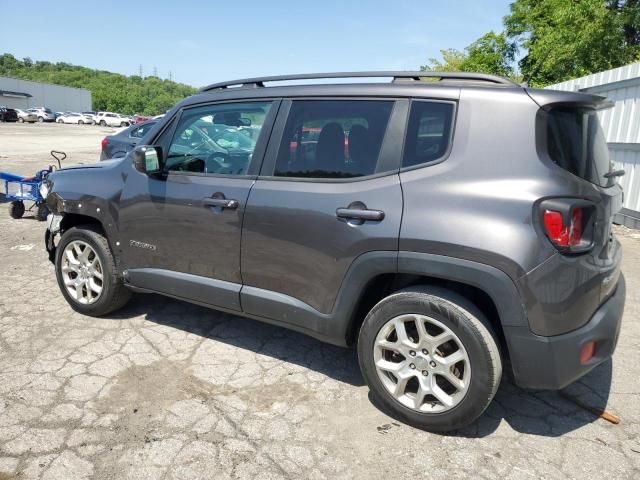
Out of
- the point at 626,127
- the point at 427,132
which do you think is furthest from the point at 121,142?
the point at 626,127

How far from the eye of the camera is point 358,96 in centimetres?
287

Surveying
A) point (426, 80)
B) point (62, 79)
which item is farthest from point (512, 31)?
point (62, 79)

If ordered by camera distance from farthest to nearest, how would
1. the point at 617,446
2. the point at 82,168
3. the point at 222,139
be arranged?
1. the point at 82,168
2. the point at 222,139
3. the point at 617,446

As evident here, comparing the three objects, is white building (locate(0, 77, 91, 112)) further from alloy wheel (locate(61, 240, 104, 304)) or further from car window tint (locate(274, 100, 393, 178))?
car window tint (locate(274, 100, 393, 178))

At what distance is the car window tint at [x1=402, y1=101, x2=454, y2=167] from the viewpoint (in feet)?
8.50

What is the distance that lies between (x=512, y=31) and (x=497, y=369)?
2341 cm

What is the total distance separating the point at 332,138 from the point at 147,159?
1.38 metres

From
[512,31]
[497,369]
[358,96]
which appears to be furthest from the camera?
[512,31]

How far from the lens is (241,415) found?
9.22 ft

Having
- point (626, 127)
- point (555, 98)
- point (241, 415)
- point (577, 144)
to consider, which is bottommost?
point (241, 415)

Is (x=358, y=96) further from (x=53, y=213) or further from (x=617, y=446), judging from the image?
(x=53, y=213)

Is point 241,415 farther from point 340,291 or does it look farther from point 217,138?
point 217,138

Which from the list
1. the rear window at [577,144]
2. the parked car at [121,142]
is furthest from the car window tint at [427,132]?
the parked car at [121,142]

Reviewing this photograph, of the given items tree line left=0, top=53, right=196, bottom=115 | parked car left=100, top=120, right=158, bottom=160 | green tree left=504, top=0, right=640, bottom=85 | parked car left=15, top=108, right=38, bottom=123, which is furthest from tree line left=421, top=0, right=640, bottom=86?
tree line left=0, top=53, right=196, bottom=115
